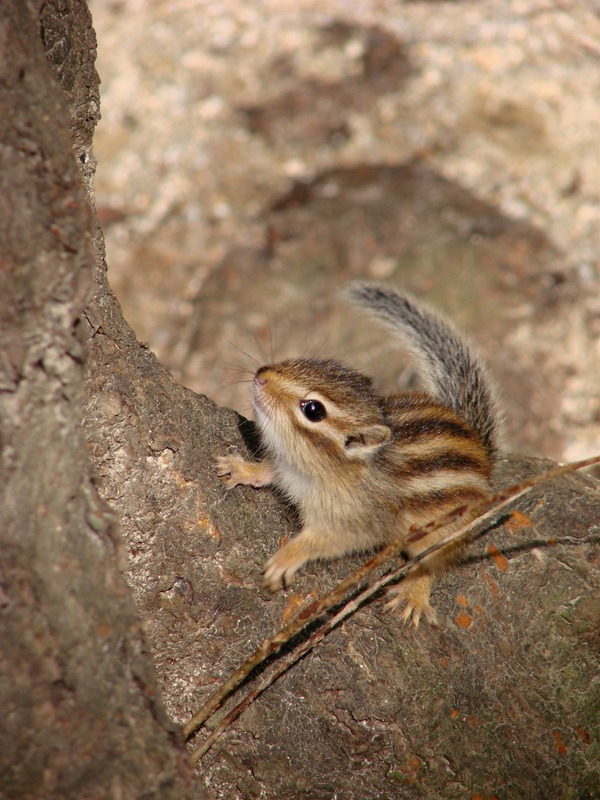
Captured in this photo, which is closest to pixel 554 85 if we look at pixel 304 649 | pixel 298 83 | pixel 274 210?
pixel 298 83

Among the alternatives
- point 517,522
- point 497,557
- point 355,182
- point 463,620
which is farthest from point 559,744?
→ point 355,182

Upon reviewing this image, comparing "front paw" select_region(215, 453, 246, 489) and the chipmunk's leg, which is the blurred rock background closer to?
the chipmunk's leg

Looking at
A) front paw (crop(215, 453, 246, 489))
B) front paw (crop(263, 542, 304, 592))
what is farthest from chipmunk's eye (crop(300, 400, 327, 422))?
front paw (crop(263, 542, 304, 592))

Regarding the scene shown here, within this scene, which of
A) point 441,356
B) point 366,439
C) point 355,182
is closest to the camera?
point 366,439

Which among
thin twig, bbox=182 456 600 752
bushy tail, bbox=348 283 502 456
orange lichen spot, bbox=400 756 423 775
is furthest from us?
bushy tail, bbox=348 283 502 456

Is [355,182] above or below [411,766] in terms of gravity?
above

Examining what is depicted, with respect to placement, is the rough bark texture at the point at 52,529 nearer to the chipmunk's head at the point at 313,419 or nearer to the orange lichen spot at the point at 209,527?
the orange lichen spot at the point at 209,527

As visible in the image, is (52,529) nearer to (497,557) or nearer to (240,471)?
(240,471)

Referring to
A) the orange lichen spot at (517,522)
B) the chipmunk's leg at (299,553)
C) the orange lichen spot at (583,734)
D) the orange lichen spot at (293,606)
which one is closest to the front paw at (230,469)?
the chipmunk's leg at (299,553)

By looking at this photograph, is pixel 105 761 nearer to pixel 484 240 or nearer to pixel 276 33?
pixel 484 240
